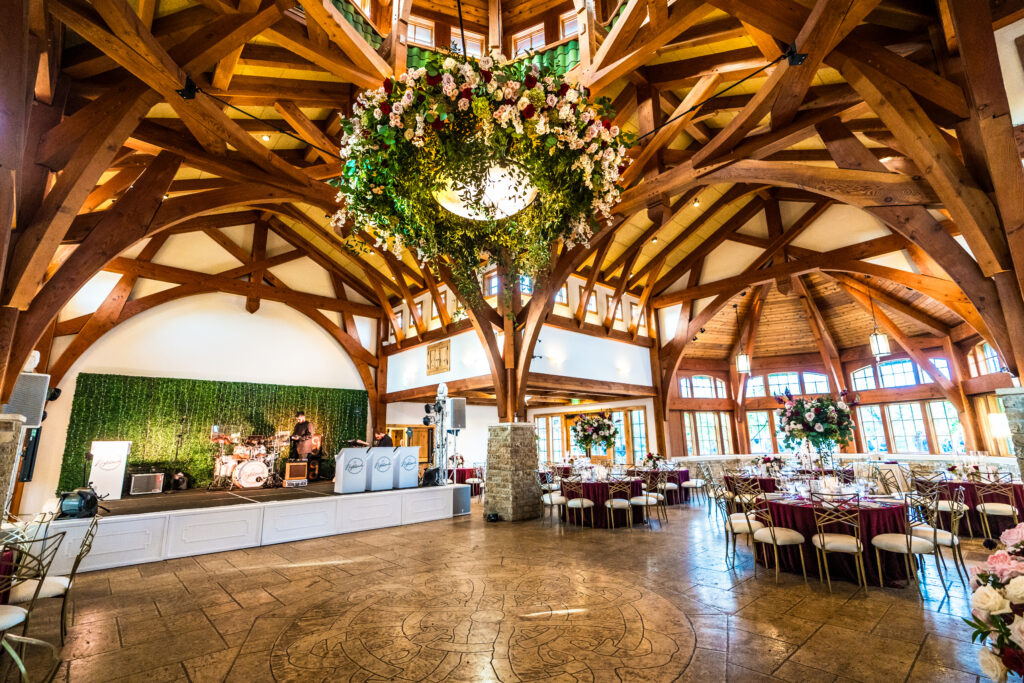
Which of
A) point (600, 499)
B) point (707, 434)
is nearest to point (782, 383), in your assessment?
point (707, 434)

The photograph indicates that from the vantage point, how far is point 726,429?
13.9m

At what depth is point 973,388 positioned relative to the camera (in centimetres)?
936

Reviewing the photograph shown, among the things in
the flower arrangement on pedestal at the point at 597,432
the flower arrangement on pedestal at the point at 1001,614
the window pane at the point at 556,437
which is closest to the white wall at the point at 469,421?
the window pane at the point at 556,437

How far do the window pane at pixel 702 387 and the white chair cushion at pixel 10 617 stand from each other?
1408 centimetres

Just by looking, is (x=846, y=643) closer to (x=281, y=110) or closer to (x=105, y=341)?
(x=281, y=110)

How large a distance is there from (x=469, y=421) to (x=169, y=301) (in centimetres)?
958

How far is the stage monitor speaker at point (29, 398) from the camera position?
4.71 meters

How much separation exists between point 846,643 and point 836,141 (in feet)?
16.4

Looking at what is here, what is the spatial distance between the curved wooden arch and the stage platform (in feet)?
13.8

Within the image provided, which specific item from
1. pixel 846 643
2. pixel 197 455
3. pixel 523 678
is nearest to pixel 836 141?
pixel 846 643

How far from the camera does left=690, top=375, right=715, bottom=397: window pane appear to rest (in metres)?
13.9

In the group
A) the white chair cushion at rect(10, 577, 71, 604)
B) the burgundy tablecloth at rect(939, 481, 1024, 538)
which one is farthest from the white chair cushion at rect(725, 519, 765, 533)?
the white chair cushion at rect(10, 577, 71, 604)

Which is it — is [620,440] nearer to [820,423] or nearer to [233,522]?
[820,423]

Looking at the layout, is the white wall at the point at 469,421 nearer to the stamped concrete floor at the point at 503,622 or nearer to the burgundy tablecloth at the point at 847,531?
the stamped concrete floor at the point at 503,622
